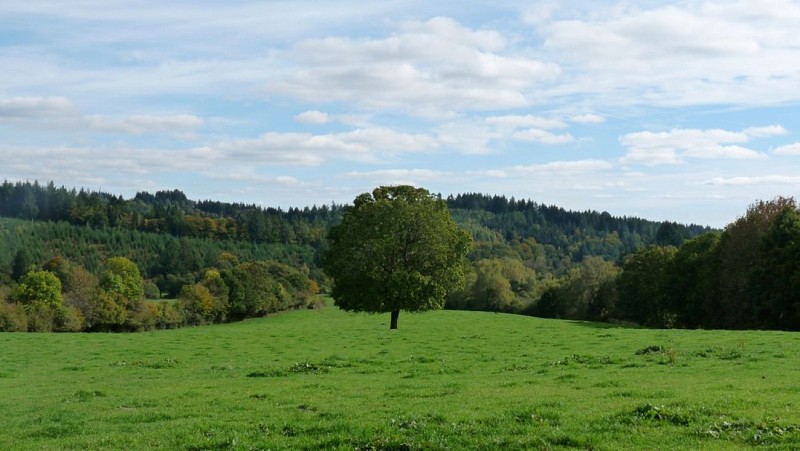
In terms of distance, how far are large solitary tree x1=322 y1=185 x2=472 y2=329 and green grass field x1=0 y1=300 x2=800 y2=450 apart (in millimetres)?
12153

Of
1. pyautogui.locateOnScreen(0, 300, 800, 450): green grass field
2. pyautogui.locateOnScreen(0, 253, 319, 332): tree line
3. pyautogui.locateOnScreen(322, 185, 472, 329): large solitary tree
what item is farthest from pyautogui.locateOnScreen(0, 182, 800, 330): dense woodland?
pyautogui.locateOnScreen(0, 300, 800, 450): green grass field

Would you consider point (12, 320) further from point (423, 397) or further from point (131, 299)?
point (423, 397)

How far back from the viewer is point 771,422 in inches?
492

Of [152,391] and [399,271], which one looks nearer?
[152,391]

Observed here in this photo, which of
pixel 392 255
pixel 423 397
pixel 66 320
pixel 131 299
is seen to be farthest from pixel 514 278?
pixel 423 397

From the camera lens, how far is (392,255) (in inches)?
1994

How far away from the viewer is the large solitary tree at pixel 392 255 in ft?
163

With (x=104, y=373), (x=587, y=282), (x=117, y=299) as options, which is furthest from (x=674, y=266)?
(x=117, y=299)

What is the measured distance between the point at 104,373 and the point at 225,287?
81822 mm

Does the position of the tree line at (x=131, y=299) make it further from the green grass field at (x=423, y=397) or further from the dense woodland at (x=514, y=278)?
the green grass field at (x=423, y=397)

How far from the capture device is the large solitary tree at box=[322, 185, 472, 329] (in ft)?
163

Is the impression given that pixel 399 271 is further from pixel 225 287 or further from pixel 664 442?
pixel 225 287

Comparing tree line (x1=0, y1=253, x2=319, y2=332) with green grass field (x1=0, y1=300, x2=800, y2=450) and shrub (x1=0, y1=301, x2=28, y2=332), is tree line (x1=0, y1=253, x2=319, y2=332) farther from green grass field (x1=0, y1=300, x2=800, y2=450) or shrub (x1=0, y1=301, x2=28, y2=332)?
green grass field (x1=0, y1=300, x2=800, y2=450)

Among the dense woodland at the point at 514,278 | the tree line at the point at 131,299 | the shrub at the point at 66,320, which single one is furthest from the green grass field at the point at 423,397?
the tree line at the point at 131,299
